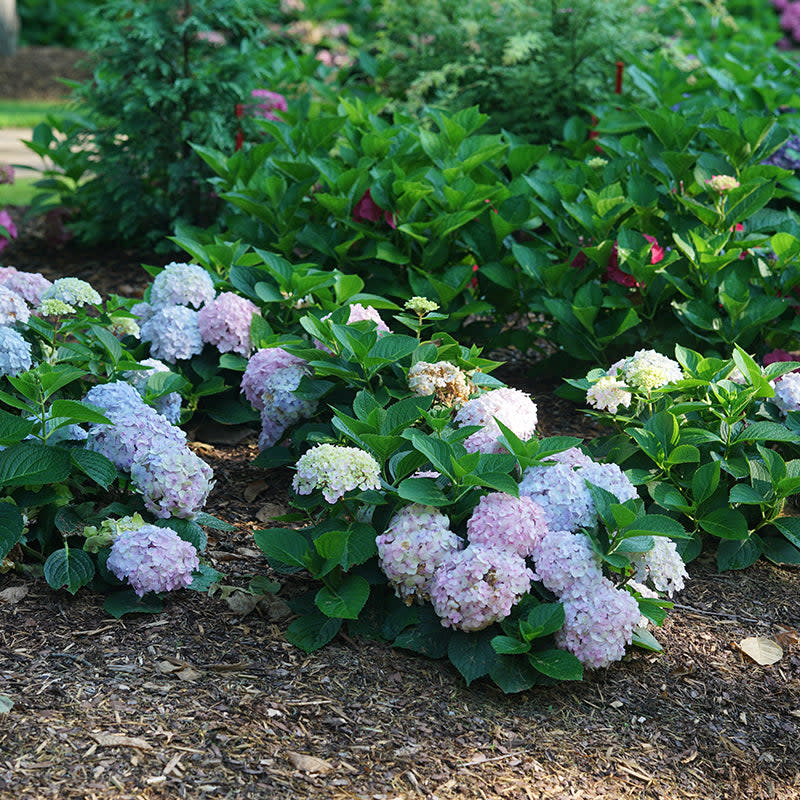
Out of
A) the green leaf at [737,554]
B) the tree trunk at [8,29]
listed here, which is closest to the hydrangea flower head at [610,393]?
the green leaf at [737,554]

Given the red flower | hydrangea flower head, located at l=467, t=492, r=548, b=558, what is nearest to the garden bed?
hydrangea flower head, located at l=467, t=492, r=548, b=558

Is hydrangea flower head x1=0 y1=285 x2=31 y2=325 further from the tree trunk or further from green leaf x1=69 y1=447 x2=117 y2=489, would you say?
the tree trunk

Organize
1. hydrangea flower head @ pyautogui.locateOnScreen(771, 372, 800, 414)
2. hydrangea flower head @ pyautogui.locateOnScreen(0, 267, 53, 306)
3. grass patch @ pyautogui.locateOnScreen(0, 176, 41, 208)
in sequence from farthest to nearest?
grass patch @ pyautogui.locateOnScreen(0, 176, 41, 208) → hydrangea flower head @ pyautogui.locateOnScreen(0, 267, 53, 306) → hydrangea flower head @ pyautogui.locateOnScreen(771, 372, 800, 414)

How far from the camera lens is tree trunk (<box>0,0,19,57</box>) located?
12984mm

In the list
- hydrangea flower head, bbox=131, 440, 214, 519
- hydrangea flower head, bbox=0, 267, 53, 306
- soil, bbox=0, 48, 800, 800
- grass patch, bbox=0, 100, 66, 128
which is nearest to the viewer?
soil, bbox=0, 48, 800, 800

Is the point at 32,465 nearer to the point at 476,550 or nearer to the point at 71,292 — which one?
the point at 71,292

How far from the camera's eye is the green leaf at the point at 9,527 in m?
2.31

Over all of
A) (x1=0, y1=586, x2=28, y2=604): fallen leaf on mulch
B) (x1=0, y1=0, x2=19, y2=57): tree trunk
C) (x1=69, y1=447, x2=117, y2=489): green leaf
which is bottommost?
(x1=0, y1=0, x2=19, y2=57): tree trunk

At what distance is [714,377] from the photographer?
3.02 metres

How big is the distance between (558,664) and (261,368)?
1.29 m

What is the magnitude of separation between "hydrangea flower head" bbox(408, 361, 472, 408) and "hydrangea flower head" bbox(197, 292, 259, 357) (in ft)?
2.33

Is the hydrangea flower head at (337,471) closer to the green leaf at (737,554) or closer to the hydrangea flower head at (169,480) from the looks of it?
the hydrangea flower head at (169,480)

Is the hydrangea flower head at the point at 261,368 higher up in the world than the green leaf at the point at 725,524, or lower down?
higher up

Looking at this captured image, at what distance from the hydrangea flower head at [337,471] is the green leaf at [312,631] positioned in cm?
29
